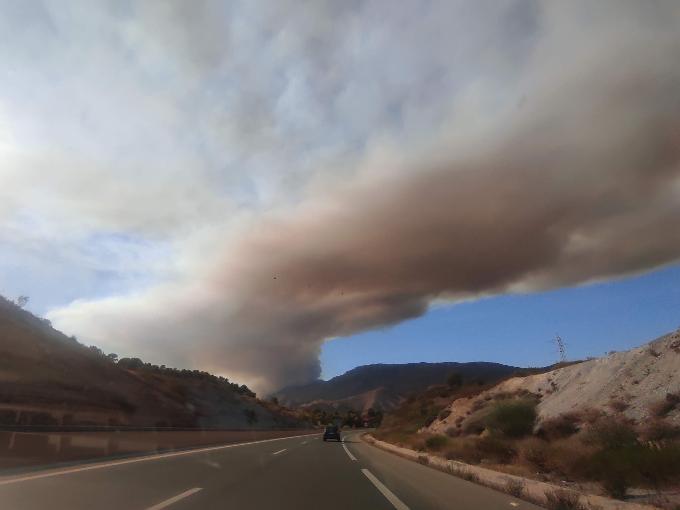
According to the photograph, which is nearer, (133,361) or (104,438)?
(104,438)

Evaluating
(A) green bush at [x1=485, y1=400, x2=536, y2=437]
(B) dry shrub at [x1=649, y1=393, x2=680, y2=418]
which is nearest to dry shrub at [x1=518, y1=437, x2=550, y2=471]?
(B) dry shrub at [x1=649, y1=393, x2=680, y2=418]

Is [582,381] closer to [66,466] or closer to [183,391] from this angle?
[66,466]

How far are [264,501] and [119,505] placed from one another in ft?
8.87

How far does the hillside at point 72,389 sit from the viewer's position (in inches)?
2104

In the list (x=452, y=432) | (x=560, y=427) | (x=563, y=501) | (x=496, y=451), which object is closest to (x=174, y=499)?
(x=563, y=501)

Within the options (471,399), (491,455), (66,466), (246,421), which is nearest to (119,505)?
(66,466)

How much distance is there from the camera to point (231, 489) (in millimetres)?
13781

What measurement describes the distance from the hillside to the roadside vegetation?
32737 millimetres

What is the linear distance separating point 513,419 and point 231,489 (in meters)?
25.9

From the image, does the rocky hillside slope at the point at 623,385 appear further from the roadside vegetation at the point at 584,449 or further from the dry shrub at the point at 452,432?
the dry shrub at the point at 452,432

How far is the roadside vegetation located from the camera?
13.4 meters

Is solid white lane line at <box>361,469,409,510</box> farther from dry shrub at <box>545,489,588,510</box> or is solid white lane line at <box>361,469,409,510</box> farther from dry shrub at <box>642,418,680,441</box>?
dry shrub at <box>642,418,680,441</box>

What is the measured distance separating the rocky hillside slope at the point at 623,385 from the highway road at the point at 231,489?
15.7m

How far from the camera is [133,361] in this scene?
125500 mm
